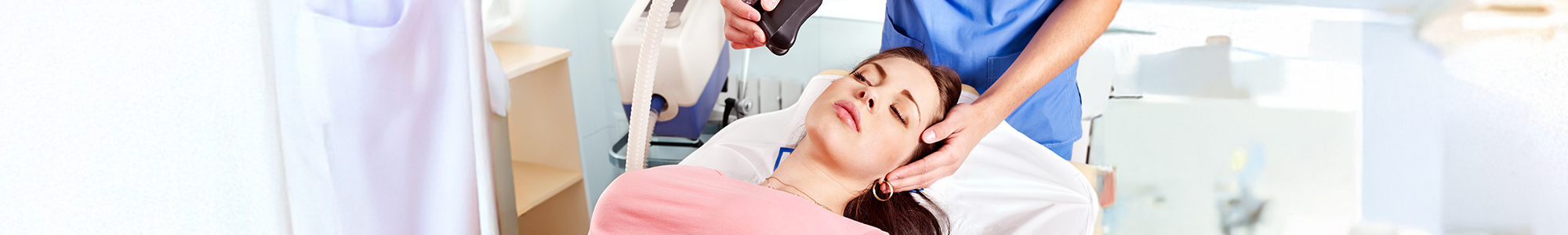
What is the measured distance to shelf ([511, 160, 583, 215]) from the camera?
4.61 feet

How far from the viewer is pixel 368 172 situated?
2.90ft

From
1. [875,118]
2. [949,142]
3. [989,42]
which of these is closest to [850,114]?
[875,118]

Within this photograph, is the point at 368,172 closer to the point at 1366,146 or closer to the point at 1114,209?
the point at 1114,209

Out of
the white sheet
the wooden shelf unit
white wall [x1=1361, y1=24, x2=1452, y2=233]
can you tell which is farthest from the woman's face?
white wall [x1=1361, y1=24, x2=1452, y2=233]

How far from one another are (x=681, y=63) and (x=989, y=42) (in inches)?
27.7

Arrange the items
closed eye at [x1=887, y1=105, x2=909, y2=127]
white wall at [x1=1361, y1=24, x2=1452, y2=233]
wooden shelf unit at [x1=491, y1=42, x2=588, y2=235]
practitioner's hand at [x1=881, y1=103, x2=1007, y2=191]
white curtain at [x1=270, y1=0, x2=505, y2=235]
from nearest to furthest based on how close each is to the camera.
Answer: white curtain at [x1=270, y1=0, x2=505, y2=235], practitioner's hand at [x1=881, y1=103, x2=1007, y2=191], closed eye at [x1=887, y1=105, x2=909, y2=127], wooden shelf unit at [x1=491, y1=42, x2=588, y2=235], white wall at [x1=1361, y1=24, x2=1452, y2=233]

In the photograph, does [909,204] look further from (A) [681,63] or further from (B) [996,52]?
(A) [681,63]

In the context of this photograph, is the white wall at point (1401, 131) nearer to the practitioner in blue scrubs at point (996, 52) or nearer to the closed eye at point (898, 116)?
the practitioner in blue scrubs at point (996, 52)

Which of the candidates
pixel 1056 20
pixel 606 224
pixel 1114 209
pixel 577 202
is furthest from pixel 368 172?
pixel 1114 209

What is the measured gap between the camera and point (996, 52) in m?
1.13

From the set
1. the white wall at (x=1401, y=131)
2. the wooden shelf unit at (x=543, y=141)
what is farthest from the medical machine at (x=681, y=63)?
the white wall at (x=1401, y=131)

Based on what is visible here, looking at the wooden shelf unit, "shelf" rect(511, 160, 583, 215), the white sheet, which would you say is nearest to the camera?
the white sheet

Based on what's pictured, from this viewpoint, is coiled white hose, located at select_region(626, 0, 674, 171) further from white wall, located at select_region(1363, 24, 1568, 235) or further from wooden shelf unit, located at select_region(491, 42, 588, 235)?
white wall, located at select_region(1363, 24, 1568, 235)

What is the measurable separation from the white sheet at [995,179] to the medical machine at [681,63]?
20 centimetres
